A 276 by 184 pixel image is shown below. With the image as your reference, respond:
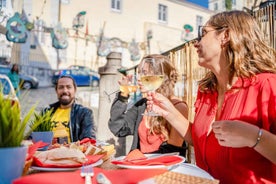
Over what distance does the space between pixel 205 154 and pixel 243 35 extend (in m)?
0.63

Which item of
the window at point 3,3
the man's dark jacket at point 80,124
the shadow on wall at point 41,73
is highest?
the window at point 3,3

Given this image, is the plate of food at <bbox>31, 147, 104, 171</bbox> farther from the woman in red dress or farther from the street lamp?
the street lamp

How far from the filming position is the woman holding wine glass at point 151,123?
2039 mm

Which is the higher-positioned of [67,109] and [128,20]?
[128,20]

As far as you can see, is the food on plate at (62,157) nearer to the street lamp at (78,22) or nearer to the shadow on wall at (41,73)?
the shadow on wall at (41,73)

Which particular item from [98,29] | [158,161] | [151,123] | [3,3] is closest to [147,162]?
[158,161]

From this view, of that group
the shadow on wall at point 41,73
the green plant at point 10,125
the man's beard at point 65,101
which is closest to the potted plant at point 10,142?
the green plant at point 10,125

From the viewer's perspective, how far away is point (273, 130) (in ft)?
3.79

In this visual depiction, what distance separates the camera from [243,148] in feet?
3.86

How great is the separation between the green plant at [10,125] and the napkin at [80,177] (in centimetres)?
9

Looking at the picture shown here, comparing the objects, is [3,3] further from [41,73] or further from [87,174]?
[87,174]

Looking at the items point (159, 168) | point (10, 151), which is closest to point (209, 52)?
point (159, 168)

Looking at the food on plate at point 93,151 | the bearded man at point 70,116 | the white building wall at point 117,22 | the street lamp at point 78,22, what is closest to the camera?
the food on plate at point 93,151

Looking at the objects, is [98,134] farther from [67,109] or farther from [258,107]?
[258,107]
